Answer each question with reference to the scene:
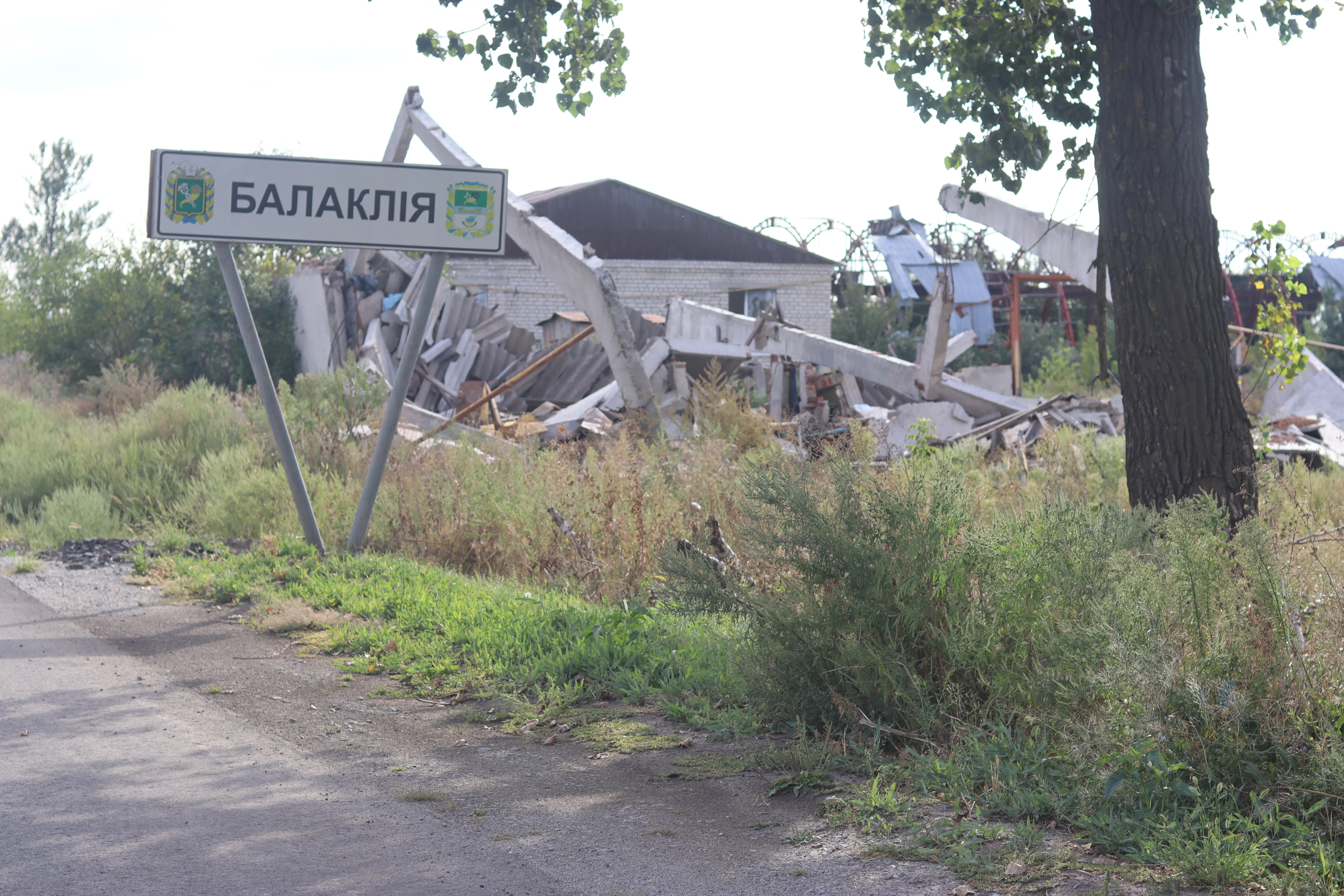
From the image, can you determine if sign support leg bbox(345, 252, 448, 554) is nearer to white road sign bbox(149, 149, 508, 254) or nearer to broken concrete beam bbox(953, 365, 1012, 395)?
white road sign bbox(149, 149, 508, 254)

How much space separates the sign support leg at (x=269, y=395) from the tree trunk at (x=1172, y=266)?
5804mm

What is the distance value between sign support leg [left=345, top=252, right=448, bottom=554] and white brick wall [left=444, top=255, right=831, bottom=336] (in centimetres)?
2029

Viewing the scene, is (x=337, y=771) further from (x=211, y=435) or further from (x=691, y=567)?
(x=211, y=435)

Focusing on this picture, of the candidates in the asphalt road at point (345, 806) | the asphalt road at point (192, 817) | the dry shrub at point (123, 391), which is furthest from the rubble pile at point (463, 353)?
the asphalt road at point (192, 817)

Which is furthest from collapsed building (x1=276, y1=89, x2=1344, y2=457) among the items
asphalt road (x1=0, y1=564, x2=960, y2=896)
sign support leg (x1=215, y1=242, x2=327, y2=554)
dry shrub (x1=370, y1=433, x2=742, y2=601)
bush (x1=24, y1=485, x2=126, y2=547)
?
asphalt road (x1=0, y1=564, x2=960, y2=896)

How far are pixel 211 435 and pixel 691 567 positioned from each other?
30.3 ft

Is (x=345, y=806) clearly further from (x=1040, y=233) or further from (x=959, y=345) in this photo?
(x=959, y=345)

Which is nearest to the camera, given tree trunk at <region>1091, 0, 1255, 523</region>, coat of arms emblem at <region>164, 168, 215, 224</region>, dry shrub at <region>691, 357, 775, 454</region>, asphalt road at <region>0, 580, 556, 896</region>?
asphalt road at <region>0, 580, 556, 896</region>

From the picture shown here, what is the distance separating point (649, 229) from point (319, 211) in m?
26.2

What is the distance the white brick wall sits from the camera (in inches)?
1156

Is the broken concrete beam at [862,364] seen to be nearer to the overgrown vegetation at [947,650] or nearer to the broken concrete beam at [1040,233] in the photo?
the broken concrete beam at [1040,233]

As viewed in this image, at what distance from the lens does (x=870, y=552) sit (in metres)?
4.28

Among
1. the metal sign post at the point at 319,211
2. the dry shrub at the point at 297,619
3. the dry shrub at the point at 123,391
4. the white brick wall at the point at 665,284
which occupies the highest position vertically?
the white brick wall at the point at 665,284

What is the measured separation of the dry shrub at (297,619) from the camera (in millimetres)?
6660
